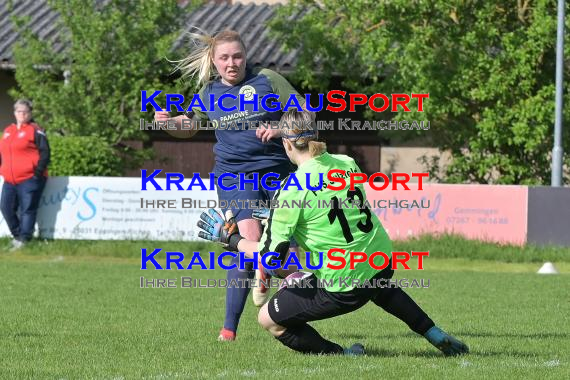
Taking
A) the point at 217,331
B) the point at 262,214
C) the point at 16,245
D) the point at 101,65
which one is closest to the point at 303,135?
the point at 262,214

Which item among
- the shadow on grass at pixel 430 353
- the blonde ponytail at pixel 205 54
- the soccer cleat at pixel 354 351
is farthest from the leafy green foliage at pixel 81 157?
the soccer cleat at pixel 354 351

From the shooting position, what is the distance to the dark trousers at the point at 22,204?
57.7 feet

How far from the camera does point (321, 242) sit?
7008 mm

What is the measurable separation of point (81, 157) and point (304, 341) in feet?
42.2

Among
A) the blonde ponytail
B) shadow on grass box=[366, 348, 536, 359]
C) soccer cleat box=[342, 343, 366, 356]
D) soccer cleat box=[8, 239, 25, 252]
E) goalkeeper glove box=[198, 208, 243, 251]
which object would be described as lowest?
soccer cleat box=[8, 239, 25, 252]

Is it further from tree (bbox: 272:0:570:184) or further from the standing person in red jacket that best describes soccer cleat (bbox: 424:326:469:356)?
tree (bbox: 272:0:570:184)

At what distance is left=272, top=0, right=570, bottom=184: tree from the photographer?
20016mm

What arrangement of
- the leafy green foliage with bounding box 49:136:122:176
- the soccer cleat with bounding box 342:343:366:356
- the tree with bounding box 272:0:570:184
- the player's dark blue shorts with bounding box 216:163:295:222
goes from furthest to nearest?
the tree with bounding box 272:0:570:184
the leafy green foliage with bounding box 49:136:122:176
the player's dark blue shorts with bounding box 216:163:295:222
the soccer cleat with bounding box 342:343:366:356

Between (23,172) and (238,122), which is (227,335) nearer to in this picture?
(238,122)

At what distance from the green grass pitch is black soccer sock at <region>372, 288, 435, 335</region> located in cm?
22

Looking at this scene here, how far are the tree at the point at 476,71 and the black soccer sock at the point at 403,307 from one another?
1295cm

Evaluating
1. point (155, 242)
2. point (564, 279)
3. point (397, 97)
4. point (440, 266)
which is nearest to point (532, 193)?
point (440, 266)

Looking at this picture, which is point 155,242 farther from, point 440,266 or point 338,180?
point 338,180

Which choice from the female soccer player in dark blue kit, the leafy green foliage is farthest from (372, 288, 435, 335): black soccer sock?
the leafy green foliage
